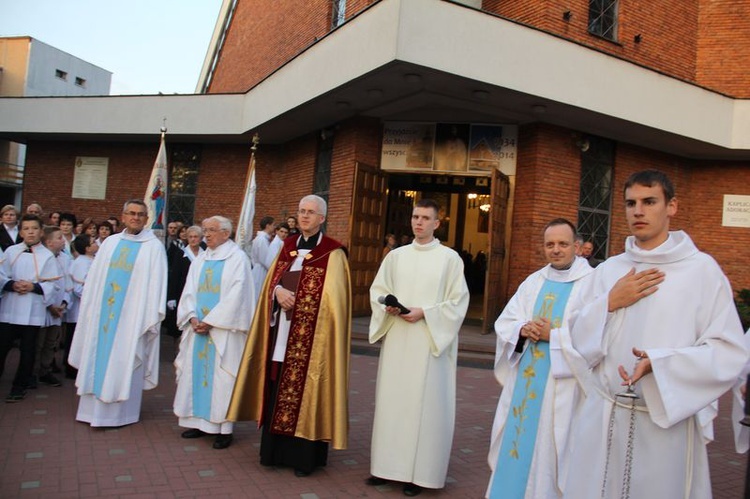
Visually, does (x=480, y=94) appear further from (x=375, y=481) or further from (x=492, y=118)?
(x=375, y=481)

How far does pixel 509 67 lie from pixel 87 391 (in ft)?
25.5

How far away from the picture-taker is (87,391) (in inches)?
214

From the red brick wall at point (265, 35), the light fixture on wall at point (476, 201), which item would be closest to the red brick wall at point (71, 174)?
the red brick wall at point (265, 35)

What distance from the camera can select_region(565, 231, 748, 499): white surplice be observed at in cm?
230

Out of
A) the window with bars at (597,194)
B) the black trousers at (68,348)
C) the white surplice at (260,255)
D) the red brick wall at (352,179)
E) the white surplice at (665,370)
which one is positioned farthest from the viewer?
the window with bars at (597,194)

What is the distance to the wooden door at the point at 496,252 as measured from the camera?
34.9 feet

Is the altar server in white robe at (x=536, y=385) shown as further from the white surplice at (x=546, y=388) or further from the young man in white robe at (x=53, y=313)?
the young man in white robe at (x=53, y=313)

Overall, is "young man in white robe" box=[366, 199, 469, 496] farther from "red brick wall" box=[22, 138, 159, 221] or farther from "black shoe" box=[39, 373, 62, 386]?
"red brick wall" box=[22, 138, 159, 221]

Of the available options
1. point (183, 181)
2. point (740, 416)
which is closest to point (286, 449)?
point (740, 416)

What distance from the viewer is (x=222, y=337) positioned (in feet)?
17.4

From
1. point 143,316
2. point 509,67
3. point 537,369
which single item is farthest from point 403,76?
point 537,369

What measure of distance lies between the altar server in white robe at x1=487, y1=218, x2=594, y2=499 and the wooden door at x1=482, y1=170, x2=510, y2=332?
6.55 meters

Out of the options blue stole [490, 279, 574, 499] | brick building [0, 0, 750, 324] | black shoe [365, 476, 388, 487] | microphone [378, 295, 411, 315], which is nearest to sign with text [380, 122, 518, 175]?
brick building [0, 0, 750, 324]

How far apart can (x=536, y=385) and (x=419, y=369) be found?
3.04 ft
